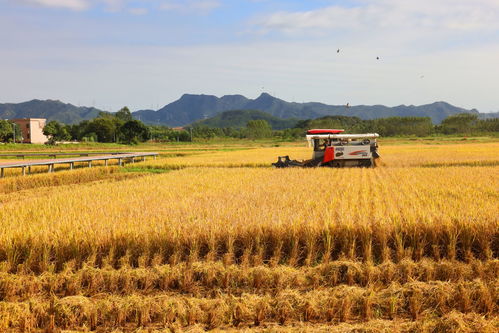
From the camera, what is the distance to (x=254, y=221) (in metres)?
7.02

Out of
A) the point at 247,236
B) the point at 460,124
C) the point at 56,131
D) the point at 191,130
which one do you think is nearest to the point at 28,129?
the point at 56,131

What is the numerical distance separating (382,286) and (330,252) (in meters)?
1.00

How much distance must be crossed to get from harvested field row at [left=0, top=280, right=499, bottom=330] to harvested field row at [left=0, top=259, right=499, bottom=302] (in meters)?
0.29

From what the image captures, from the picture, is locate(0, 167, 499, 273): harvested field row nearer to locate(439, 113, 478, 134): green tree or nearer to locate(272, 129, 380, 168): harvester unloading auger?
locate(272, 129, 380, 168): harvester unloading auger

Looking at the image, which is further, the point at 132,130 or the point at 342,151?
the point at 132,130

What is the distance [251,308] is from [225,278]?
2.64 ft

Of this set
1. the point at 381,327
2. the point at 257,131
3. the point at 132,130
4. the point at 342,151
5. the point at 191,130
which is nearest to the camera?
the point at 381,327

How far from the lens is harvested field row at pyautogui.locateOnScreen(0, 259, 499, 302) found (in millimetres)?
5520

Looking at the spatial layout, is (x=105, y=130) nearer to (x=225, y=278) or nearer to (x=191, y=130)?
(x=191, y=130)

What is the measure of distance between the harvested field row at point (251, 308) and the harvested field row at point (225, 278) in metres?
0.29

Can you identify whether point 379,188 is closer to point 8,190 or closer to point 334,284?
point 334,284

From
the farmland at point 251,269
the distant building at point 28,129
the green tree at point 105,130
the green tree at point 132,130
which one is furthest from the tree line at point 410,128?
the farmland at point 251,269

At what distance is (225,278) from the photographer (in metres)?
5.68

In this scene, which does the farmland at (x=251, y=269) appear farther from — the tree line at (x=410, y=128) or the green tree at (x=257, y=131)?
the green tree at (x=257, y=131)
